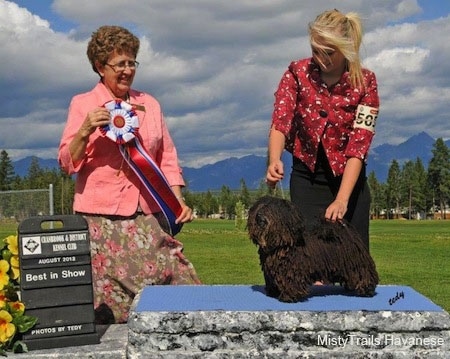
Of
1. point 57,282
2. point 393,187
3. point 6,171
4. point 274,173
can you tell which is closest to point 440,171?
point 393,187

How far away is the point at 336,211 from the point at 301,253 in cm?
41

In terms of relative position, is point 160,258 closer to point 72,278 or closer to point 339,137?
point 72,278

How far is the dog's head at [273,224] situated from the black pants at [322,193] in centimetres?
80

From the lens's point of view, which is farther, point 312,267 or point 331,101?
point 331,101

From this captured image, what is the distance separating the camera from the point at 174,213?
184 inches

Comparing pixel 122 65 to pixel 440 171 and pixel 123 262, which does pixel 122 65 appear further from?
pixel 440 171

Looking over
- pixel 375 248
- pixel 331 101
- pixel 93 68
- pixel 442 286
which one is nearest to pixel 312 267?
pixel 331 101

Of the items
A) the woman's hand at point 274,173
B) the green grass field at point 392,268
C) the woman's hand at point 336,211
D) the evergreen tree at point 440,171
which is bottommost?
the green grass field at point 392,268

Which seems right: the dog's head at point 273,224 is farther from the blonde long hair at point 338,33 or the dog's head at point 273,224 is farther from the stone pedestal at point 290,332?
the blonde long hair at point 338,33

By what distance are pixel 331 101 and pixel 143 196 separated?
1.41m

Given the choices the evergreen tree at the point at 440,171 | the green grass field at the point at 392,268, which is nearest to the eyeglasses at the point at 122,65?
the green grass field at the point at 392,268

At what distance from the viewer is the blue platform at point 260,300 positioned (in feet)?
10.8

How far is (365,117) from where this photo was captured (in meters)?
3.98

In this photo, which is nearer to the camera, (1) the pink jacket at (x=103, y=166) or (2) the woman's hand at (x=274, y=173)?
(2) the woman's hand at (x=274, y=173)
